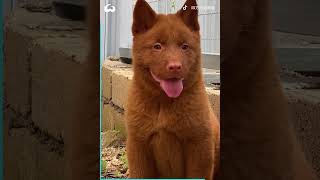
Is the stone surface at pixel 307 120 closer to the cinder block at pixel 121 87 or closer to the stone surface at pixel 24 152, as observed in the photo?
the cinder block at pixel 121 87

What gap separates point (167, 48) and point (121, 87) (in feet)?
0.61

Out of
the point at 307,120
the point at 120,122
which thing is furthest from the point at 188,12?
the point at 307,120

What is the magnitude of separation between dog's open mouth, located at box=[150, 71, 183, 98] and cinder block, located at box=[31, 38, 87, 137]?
0.23 metres

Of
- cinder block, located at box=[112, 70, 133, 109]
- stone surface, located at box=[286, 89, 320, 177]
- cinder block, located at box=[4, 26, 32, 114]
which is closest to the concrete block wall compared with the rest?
cinder block, located at box=[4, 26, 32, 114]

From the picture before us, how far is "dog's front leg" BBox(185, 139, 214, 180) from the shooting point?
123cm

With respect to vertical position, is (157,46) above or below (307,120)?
above

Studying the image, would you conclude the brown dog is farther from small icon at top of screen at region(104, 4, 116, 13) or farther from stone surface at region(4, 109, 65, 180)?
stone surface at region(4, 109, 65, 180)

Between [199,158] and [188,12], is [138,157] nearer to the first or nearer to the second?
[199,158]

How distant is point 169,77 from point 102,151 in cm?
29

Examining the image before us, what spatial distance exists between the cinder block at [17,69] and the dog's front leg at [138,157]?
0.38m

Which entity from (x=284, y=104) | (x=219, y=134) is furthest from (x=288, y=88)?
(x=219, y=134)

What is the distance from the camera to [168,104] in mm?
1212

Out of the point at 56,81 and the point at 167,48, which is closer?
the point at 167,48

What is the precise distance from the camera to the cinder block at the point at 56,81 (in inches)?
50.3
